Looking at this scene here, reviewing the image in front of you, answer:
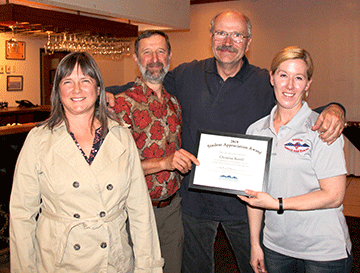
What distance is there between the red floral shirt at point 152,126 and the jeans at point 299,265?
2.76ft

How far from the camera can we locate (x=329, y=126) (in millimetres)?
1989

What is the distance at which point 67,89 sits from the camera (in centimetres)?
195

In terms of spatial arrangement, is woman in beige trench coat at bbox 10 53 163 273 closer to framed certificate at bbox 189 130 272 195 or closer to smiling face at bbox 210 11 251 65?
framed certificate at bbox 189 130 272 195

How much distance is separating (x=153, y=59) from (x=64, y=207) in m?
1.27

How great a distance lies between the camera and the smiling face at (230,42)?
8.75 ft

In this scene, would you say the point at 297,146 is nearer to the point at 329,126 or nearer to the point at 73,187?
the point at 329,126

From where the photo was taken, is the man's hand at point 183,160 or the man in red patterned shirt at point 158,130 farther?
the man in red patterned shirt at point 158,130

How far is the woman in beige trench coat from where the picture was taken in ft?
6.16

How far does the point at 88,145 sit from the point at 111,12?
339cm

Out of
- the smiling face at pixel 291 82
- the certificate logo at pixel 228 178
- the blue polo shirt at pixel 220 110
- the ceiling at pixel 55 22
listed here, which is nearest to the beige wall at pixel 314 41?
the ceiling at pixel 55 22

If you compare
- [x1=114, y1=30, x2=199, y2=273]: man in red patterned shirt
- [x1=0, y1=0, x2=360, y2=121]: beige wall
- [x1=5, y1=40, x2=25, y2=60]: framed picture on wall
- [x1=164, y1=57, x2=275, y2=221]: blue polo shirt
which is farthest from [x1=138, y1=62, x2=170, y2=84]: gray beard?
[x1=5, y1=40, x2=25, y2=60]: framed picture on wall

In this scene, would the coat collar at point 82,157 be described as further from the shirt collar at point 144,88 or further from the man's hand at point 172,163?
the shirt collar at point 144,88

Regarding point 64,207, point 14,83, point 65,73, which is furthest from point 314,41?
point 64,207

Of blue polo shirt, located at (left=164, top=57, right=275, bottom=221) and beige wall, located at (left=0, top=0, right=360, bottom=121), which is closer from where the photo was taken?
blue polo shirt, located at (left=164, top=57, right=275, bottom=221)
